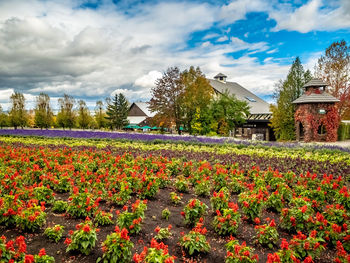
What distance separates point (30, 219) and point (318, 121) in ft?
84.1

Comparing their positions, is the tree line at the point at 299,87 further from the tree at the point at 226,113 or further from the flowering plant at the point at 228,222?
the flowering plant at the point at 228,222

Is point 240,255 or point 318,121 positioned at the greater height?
point 318,121

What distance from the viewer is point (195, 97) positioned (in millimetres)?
28016

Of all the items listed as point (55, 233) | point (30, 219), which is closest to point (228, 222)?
point (55, 233)

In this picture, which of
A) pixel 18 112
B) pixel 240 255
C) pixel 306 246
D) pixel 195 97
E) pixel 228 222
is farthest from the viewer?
pixel 18 112

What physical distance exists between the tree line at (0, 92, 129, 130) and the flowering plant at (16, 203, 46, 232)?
153 ft

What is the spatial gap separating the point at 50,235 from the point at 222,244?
3019 millimetres

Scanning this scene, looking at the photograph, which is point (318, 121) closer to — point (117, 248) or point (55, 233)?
point (117, 248)

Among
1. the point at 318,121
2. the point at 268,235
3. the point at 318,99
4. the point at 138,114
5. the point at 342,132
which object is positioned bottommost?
the point at 268,235

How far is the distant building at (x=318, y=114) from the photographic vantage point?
23.4 metres

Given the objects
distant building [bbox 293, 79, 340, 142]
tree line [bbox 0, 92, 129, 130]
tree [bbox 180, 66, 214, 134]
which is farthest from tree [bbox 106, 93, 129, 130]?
distant building [bbox 293, 79, 340, 142]

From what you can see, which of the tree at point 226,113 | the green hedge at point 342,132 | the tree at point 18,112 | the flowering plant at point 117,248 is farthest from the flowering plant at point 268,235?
the tree at point 18,112

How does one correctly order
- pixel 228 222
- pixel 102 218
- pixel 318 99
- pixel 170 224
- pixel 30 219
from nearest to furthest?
pixel 30 219, pixel 228 222, pixel 102 218, pixel 170 224, pixel 318 99

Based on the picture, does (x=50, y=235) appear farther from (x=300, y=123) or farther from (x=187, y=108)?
(x=300, y=123)
